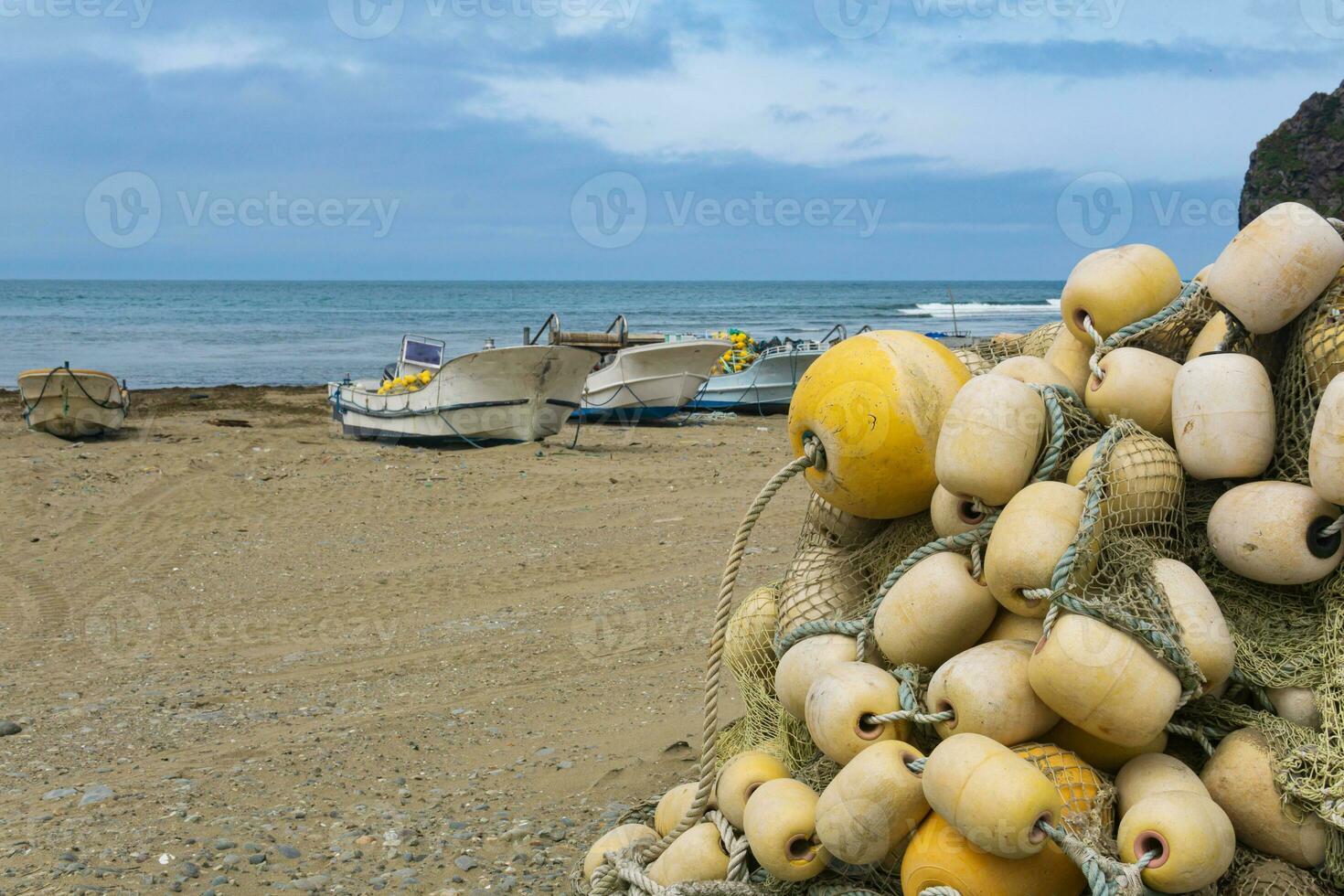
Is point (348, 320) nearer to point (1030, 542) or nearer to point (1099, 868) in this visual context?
point (1030, 542)

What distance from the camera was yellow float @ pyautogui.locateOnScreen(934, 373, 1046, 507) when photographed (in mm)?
3150

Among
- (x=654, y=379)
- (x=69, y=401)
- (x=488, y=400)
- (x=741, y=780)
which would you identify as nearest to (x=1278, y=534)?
(x=741, y=780)

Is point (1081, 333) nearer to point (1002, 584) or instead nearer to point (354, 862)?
point (1002, 584)

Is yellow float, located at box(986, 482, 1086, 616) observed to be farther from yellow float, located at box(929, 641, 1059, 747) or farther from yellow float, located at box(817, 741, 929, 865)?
yellow float, located at box(817, 741, 929, 865)

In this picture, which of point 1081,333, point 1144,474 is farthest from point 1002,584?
point 1081,333

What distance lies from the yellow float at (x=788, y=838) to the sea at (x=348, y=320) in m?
12.3

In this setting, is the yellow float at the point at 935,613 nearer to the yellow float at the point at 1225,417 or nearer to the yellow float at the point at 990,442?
the yellow float at the point at 990,442

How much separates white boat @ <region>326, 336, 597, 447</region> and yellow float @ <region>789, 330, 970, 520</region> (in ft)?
44.9

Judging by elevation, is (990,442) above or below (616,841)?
above

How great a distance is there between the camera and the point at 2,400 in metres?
24.4

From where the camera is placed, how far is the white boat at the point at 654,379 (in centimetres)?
2052

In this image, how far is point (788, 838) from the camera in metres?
3.01

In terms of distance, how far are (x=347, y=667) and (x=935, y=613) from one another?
14.9 ft

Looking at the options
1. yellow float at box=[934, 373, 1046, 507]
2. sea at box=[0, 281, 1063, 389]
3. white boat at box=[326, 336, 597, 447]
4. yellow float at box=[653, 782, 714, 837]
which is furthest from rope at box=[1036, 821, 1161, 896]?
white boat at box=[326, 336, 597, 447]
